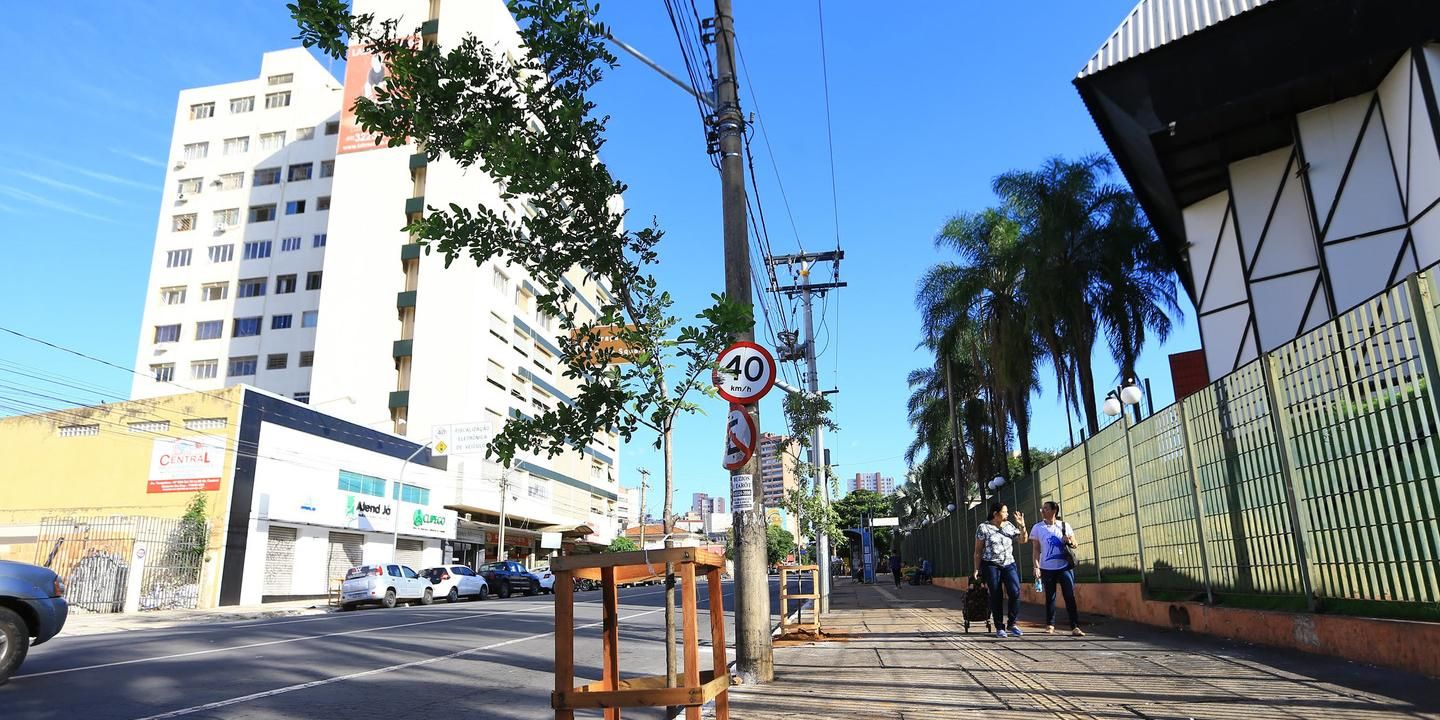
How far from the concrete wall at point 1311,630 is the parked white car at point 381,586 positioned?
22.5m

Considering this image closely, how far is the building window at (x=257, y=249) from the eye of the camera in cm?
5481

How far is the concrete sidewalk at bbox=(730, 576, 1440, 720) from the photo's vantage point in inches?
202

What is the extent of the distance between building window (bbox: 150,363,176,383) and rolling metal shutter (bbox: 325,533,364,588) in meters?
24.9

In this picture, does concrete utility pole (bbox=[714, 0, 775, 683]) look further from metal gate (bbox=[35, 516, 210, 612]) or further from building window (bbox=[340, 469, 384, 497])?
building window (bbox=[340, 469, 384, 497])

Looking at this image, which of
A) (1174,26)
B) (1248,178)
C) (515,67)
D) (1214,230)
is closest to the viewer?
(515,67)

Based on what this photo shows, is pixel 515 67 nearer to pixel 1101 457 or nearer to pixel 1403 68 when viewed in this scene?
pixel 1101 457

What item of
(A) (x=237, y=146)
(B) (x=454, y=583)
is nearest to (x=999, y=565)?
(B) (x=454, y=583)

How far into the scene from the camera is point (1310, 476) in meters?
7.28

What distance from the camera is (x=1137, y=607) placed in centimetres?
1180

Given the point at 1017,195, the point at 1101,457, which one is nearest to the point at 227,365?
the point at 1017,195

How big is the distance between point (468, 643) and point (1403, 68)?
1569 cm

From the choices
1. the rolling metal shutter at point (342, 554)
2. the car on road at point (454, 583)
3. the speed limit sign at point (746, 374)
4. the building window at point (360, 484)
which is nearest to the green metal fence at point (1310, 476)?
the speed limit sign at point (746, 374)

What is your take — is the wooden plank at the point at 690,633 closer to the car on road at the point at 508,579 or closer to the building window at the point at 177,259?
the car on road at the point at 508,579

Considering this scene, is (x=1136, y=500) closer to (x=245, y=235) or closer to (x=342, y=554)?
(x=342, y=554)
